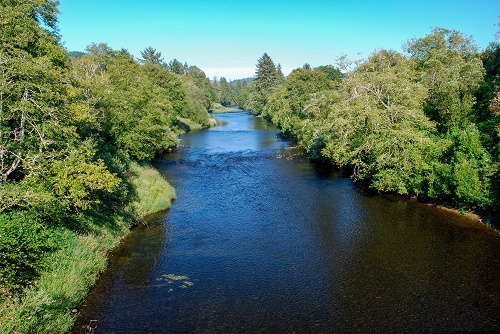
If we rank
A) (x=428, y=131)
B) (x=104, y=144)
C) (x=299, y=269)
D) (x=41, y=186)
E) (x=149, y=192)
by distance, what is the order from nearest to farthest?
(x=41, y=186), (x=299, y=269), (x=149, y=192), (x=428, y=131), (x=104, y=144)

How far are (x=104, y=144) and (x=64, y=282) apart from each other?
20.1m

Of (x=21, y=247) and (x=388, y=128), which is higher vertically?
(x=388, y=128)

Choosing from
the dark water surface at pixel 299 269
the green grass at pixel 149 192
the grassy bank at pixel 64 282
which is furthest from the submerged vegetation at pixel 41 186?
the green grass at pixel 149 192

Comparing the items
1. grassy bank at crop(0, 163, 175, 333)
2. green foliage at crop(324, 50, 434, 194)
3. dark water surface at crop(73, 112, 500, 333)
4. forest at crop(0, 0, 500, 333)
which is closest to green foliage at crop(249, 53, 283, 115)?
forest at crop(0, 0, 500, 333)

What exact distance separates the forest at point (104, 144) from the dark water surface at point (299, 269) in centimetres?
217

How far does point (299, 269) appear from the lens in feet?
68.5

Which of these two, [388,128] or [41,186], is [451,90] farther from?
[41,186]

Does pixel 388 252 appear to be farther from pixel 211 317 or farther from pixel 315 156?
pixel 315 156

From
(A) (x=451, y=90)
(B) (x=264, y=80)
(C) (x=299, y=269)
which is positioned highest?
(B) (x=264, y=80)

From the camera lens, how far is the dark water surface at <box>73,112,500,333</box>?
16.3 m

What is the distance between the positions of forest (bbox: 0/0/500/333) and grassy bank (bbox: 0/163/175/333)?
2.4 inches

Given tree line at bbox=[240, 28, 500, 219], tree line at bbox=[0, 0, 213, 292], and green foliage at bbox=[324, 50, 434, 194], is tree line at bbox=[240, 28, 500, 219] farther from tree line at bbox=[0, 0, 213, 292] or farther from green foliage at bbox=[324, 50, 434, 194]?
tree line at bbox=[0, 0, 213, 292]

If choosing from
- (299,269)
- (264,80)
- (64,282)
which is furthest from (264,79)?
(64,282)

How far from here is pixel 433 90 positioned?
36.3 metres
